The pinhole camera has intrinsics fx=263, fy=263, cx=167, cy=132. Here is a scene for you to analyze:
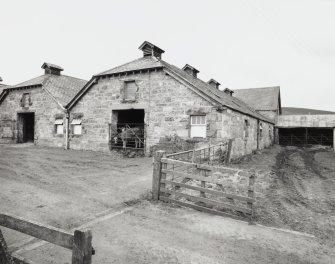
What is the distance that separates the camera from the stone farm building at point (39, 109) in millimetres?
22078

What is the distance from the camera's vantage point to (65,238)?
2783 millimetres

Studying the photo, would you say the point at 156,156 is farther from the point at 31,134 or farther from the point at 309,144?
the point at 309,144

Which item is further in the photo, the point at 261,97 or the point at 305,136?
the point at 261,97

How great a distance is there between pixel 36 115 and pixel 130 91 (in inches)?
410

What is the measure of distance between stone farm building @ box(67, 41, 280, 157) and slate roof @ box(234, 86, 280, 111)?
65.8 feet

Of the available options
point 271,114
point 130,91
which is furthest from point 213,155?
point 271,114

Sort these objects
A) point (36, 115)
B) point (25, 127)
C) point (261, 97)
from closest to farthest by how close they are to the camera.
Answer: point (36, 115)
point (25, 127)
point (261, 97)

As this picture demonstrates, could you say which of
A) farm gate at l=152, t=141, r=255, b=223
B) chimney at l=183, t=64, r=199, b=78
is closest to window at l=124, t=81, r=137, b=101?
chimney at l=183, t=64, r=199, b=78

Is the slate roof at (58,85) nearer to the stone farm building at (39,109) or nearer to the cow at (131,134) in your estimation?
the stone farm building at (39,109)

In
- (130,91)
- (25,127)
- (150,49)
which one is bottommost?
(25,127)

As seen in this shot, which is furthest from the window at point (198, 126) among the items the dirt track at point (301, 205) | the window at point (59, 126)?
the window at point (59, 126)

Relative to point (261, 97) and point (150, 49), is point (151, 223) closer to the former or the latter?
point (150, 49)

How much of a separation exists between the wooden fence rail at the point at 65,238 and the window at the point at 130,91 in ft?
51.2

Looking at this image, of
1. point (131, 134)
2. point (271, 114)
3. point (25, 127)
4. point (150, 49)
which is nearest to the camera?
point (131, 134)
